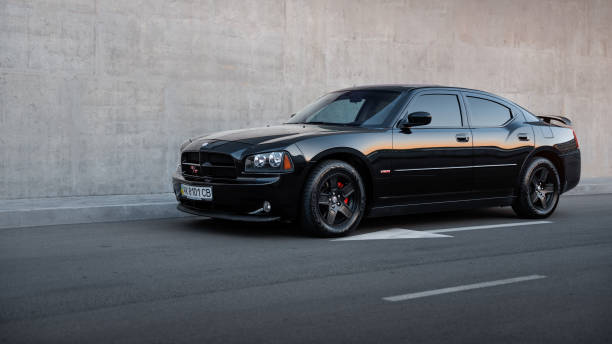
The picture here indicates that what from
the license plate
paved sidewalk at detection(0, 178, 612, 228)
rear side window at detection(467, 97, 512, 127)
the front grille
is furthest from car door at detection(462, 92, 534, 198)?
paved sidewalk at detection(0, 178, 612, 228)

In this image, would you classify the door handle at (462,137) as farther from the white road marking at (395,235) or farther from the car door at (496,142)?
the white road marking at (395,235)

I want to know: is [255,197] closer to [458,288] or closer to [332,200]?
[332,200]

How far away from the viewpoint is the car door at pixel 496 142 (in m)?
8.56

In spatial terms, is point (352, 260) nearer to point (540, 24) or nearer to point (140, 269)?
point (140, 269)

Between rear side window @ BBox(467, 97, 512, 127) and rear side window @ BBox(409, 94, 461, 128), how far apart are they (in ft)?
0.82

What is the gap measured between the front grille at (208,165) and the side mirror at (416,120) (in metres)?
1.93

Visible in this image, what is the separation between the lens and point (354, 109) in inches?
321

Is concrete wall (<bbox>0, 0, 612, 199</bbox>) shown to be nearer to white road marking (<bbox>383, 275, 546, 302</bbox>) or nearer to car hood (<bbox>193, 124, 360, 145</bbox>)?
car hood (<bbox>193, 124, 360, 145</bbox>)

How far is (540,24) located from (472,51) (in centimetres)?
209

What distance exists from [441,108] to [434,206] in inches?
44.3

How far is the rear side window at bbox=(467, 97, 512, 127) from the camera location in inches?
342

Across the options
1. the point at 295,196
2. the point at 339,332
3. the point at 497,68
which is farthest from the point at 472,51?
the point at 339,332

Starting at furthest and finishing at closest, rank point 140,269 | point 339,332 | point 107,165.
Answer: point 107,165 < point 140,269 < point 339,332

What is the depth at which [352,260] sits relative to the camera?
6.15 meters
